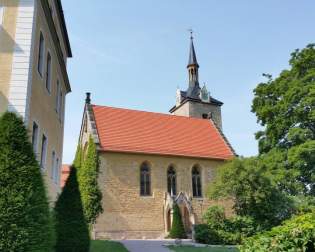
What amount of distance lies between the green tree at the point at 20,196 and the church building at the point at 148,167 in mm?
18578

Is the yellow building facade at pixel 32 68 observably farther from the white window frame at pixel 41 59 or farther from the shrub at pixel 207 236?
the shrub at pixel 207 236

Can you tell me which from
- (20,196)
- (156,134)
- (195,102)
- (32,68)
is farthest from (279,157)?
(20,196)

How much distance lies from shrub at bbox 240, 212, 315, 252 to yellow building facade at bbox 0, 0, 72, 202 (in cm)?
616

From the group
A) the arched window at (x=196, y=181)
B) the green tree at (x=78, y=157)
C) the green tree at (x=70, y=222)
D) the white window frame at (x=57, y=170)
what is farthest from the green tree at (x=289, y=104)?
the green tree at (x=70, y=222)

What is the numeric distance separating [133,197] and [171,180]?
11.8 ft

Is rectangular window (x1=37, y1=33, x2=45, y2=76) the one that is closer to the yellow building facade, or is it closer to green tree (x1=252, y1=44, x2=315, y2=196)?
the yellow building facade

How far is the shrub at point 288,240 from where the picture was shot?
5449mm

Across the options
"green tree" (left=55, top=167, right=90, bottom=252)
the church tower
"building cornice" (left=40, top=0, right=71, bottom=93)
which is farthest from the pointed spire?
"green tree" (left=55, top=167, right=90, bottom=252)

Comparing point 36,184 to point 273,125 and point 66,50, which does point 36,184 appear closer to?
point 66,50

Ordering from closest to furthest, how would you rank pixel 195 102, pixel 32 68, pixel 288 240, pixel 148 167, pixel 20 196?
1. pixel 288 240
2. pixel 20 196
3. pixel 32 68
4. pixel 148 167
5. pixel 195 102

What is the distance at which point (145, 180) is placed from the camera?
1097 inches

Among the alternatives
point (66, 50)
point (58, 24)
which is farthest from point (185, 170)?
point (58, 24)

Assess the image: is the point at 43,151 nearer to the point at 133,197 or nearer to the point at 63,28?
the point at 63,28

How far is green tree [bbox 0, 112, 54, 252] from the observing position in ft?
21.6
